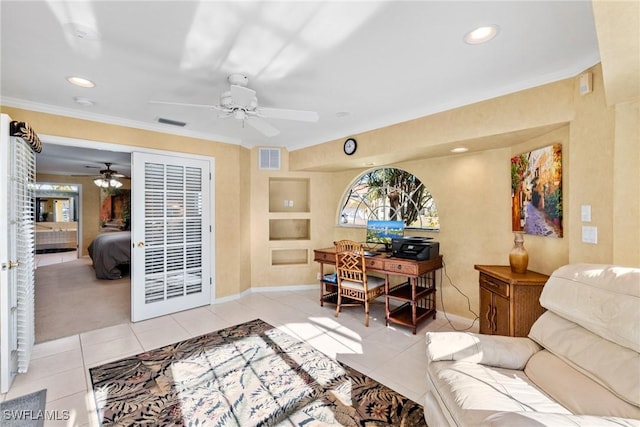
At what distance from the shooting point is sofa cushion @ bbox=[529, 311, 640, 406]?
1230 millimetres

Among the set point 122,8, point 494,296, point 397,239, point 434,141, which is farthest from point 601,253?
point 122,8

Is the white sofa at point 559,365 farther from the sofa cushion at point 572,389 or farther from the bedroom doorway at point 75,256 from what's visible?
the bedroom doorway at point 75,256

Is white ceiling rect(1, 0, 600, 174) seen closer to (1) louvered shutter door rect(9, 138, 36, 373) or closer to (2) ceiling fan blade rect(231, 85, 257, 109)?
(2) ceiling fan blade rect(231, 85, 257, 109)

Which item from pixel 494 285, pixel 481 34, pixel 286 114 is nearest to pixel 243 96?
pixel 286 114

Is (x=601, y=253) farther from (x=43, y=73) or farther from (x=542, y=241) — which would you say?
(x=43, y=73)

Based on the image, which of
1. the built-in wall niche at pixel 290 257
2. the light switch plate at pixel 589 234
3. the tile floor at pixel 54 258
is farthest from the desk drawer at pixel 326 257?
the tile floor at pixel 54 258

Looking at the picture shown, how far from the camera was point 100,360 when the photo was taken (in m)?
2.59

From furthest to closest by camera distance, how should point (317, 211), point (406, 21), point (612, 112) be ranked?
1. point (317, 211)
2. point (612, 112)
3. point (406, 21)

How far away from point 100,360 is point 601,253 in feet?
13.6

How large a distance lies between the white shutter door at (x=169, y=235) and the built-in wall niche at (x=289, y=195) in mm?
1411

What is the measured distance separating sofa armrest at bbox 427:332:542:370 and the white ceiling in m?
1.92

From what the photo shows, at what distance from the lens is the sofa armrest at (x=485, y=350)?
169 cm

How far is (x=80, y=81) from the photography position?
2375 mm

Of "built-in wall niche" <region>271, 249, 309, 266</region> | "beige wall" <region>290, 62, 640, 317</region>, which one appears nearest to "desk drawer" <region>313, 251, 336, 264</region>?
"built-in wall niche" <region>271, 249, 309, 266</region>
